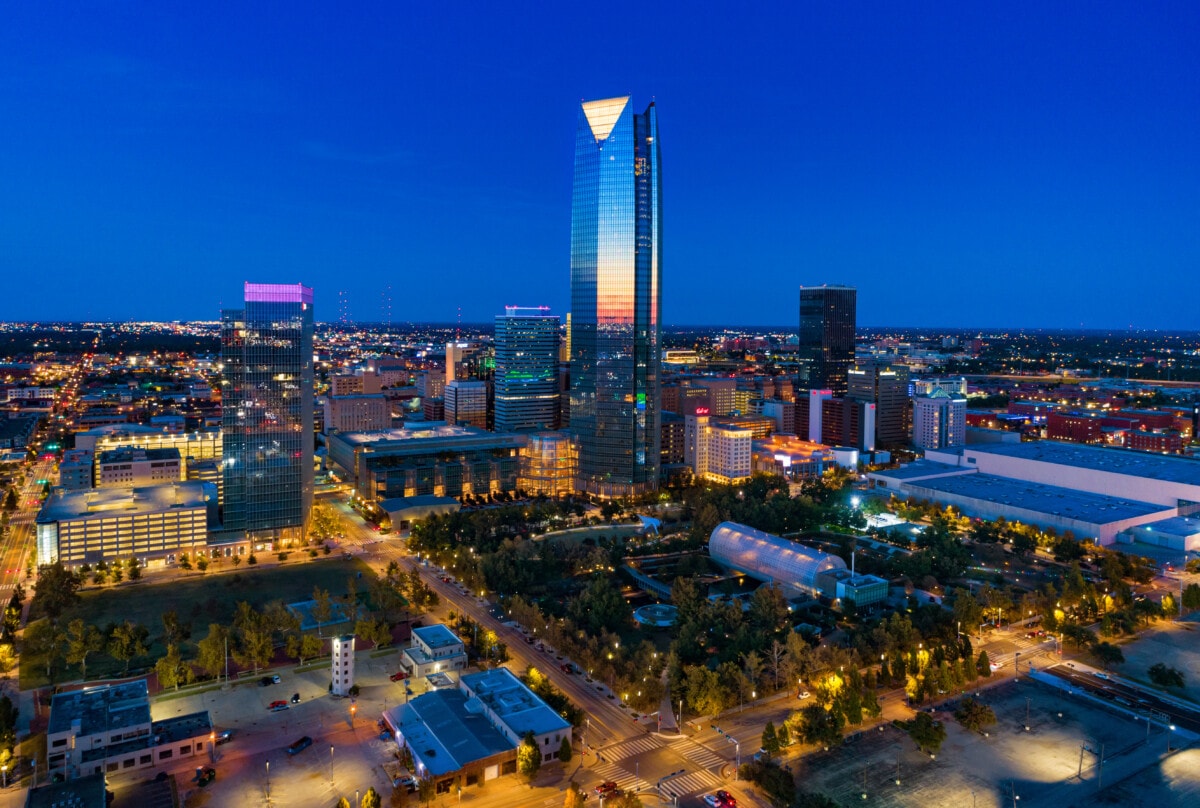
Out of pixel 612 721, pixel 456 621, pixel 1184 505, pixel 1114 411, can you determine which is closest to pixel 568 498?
pixel 456 621

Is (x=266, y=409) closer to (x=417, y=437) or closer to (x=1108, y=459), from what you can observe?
(x=417, y=437)

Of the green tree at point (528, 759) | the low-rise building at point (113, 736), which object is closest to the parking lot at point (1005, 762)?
the green tree at point (528, 759)

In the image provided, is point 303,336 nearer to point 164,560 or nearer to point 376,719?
point 164,560

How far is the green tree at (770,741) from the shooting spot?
1275 inches

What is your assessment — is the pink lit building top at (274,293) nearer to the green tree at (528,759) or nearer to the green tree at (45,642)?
the green tree at (45,642)

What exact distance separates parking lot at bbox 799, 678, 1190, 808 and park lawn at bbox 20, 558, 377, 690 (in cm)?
3197

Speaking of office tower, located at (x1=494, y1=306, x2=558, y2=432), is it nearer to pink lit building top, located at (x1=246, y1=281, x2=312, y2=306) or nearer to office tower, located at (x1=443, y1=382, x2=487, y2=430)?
office tower, located at (x1=443, y1=382, x2=487, y2=430)

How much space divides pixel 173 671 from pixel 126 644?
4.16 metres

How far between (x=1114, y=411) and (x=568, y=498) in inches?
3242

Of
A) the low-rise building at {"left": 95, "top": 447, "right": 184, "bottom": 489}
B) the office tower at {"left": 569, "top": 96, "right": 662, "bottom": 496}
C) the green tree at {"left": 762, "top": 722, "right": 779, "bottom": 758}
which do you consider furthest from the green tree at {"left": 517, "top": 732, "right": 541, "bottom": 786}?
the low-rise building at {"left": 95, "top": 447, "right": 184, "bottom": 489}

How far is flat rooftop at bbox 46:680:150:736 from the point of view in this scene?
32.4 metres

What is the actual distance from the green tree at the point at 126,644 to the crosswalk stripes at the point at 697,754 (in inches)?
1065

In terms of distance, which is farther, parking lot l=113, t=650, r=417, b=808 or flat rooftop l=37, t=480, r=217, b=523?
flat rooftop l=37, t=480, r=217, b=523

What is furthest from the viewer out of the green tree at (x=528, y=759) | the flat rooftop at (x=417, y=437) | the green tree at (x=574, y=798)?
the flat rooftop at (x=417, y=437)
